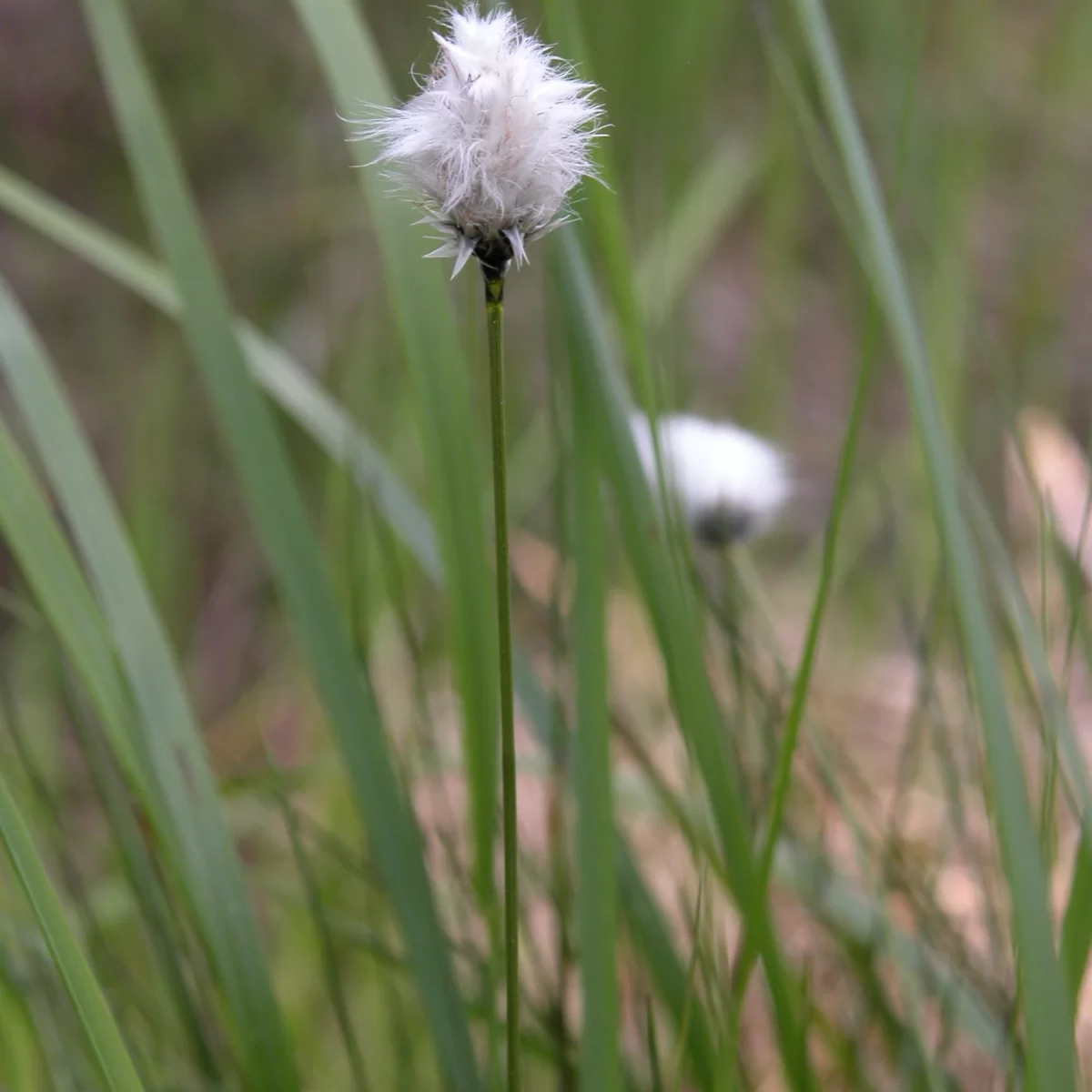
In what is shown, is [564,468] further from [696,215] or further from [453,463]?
[696,215]

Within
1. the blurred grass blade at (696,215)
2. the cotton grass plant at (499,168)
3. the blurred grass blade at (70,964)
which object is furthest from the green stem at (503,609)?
the blurred grass blade at (696,215)

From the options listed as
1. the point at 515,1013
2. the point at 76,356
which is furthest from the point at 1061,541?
the point at 76,356

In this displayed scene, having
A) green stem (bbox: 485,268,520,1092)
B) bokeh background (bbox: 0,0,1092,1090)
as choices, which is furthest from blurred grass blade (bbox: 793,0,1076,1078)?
green stem (bbox: 485,268,520,1092)

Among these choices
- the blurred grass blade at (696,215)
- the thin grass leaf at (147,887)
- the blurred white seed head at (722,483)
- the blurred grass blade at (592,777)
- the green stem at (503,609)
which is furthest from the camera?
the blurred grass blade at (696,215)

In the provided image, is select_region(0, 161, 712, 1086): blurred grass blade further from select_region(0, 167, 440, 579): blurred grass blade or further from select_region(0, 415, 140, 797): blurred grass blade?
select_region(0, 415, 140, 797): blurred grass blade

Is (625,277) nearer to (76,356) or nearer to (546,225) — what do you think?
(546,225)

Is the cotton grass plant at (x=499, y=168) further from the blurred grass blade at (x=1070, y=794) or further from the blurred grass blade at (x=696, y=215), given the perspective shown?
the blurred grass blade at (x=696, y=215)
